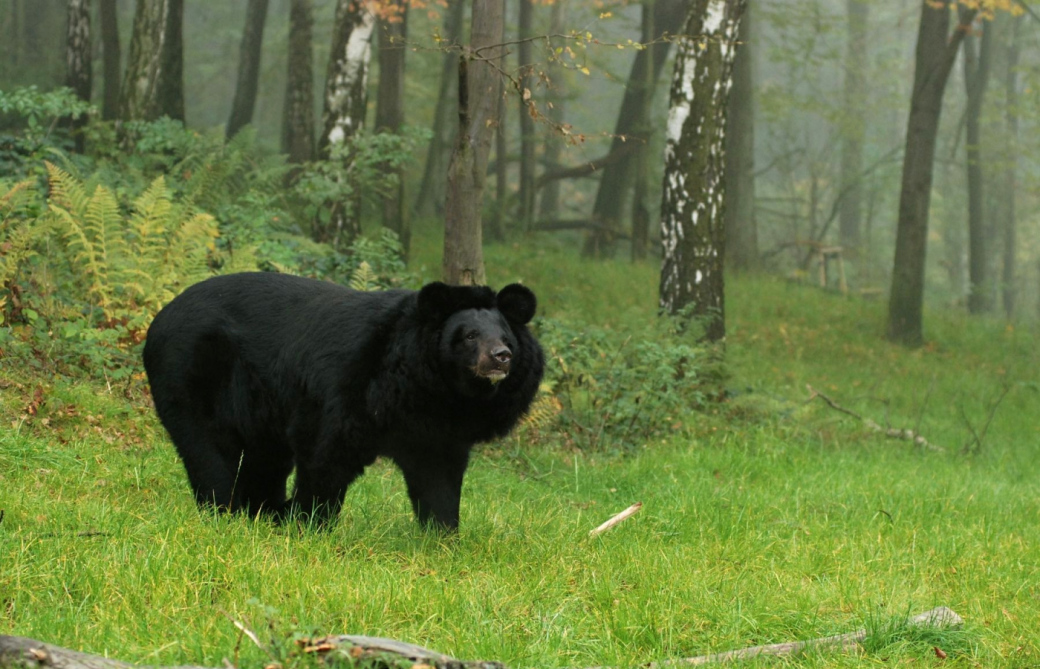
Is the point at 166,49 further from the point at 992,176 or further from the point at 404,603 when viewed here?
Answer: the point at 992,176

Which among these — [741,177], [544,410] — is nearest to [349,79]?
[544,410]

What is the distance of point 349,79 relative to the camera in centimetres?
1429

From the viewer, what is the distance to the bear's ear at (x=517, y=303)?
560 centimetres

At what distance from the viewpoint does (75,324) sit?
28.0 feet

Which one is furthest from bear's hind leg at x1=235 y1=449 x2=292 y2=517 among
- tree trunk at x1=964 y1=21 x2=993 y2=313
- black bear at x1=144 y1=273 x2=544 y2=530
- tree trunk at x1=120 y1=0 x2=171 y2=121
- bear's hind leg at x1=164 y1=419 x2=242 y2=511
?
tree trunk at x1=964 y1=21 x2=993 y2=313

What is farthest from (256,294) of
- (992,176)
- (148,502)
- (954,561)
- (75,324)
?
(992,176)

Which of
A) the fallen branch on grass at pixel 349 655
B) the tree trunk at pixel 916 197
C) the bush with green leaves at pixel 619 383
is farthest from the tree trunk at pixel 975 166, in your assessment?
the fallen branch on grass at pixel 349 655

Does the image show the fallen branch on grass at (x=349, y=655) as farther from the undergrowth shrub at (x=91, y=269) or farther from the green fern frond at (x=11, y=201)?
the green fern frond at (x=11, y=201)

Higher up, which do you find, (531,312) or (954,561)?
(531,312)

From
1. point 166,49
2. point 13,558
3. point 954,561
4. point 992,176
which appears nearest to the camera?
point 13,558

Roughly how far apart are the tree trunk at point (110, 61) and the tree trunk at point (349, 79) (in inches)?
235

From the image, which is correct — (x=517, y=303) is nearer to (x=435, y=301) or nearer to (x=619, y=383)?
(x=435, y=301)

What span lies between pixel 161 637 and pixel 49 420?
390 cm

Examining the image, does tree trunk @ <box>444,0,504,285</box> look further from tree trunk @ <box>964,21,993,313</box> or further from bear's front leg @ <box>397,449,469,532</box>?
tree trunk @ <box>964,21,993,313</box>
